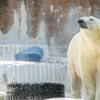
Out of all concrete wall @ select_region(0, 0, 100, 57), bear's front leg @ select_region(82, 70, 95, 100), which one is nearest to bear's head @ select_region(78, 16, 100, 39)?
bear's front leg @ select_region(82, 70, 95, 100)

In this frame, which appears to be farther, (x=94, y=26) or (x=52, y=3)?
(x=52, y=3)

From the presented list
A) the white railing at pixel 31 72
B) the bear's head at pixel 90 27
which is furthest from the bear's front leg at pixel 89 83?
the white railing at pixel 31 72

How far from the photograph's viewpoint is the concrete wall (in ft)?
32.5

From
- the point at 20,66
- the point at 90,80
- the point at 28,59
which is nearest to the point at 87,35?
the point at 90,80

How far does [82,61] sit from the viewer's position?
285 cm

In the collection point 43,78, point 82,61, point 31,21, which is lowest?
point 43,78

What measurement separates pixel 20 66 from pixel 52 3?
182 inches

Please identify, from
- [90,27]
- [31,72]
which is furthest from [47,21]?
[90,27]

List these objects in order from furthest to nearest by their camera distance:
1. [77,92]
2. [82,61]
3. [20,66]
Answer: [20,66] → [77,92] → [82,61]

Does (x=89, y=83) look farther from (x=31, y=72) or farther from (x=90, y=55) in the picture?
(x=31, y=72)

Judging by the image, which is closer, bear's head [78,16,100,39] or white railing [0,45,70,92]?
bear's head [78,16,100,39]

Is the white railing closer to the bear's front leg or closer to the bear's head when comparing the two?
the bear's front leg

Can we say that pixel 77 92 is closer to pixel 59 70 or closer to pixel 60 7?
pixel 59 70

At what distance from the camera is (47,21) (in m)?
9.97
